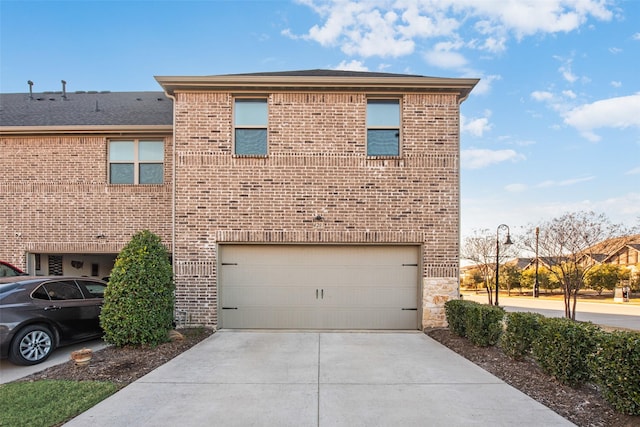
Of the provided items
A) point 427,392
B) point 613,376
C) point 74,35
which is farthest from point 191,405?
point 74,35

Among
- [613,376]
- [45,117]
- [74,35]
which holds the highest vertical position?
[74,35]

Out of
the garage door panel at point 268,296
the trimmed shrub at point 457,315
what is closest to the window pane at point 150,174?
the garage door panel at point 268,296

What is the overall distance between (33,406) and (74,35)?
12.1 metres

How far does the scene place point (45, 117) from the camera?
1005 centimetres

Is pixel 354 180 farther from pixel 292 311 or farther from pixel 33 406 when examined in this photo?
pixel 33 406

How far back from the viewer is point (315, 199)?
7.71m

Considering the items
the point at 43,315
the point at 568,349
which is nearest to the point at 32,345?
the point at 43,315

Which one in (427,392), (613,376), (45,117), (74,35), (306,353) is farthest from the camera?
(74,35)

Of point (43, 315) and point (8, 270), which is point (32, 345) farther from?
point (8, 270)

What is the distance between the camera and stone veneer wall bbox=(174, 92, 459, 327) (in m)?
7.67

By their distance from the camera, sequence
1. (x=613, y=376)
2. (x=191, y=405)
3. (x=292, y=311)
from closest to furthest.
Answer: (x=613, y=376)
(x=191, y=405)
(x=292, y=311)

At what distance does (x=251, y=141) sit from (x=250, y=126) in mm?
367

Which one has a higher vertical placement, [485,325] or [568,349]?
[568,349]

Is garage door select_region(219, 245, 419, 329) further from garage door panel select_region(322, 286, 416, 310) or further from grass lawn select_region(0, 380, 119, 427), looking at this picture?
grass lawn select_region(0, 380, 119, 427)
